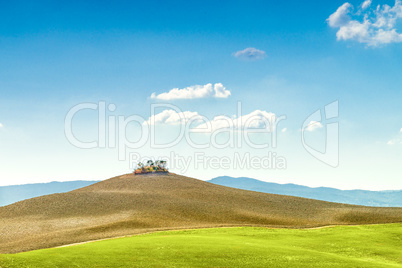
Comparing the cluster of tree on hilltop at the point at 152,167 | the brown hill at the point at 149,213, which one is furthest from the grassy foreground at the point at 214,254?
the cluster of tree on hilltop at the point at 152,167

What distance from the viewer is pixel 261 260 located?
21.0 meters

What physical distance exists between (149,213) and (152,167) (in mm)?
28850

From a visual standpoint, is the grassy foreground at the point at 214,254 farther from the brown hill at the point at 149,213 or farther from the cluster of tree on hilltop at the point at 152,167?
the cluster of tree on hilltop at the point at 152,167

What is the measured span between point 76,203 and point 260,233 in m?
27.9

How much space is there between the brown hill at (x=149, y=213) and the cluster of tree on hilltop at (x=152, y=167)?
10969 millimetres

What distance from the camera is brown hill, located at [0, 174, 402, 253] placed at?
122 feet

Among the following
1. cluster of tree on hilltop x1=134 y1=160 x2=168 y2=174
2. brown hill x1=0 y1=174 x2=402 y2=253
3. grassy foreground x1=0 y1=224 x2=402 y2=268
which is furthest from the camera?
cluster of tree on hilltop x1=134 y1=160 x2=168 y2=174

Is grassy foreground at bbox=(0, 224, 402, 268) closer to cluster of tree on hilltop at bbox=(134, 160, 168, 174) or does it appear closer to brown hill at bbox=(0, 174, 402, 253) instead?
brown hill at bbox=(0, 174, 402, 253)

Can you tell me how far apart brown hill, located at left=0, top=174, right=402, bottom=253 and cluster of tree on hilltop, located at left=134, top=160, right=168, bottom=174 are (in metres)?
11.0

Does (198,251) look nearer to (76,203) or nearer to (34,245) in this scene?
(34,245)

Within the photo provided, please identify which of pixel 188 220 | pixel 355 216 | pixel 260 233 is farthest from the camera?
pixel 355 216

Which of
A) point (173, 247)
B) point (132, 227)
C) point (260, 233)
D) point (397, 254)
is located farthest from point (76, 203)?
point (397, 254)

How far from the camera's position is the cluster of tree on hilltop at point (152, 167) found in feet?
235

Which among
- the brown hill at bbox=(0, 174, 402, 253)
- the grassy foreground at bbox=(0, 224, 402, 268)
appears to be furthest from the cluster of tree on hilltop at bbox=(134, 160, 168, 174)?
the grassy foreground at bbox=(0, 224, 402, 268)
